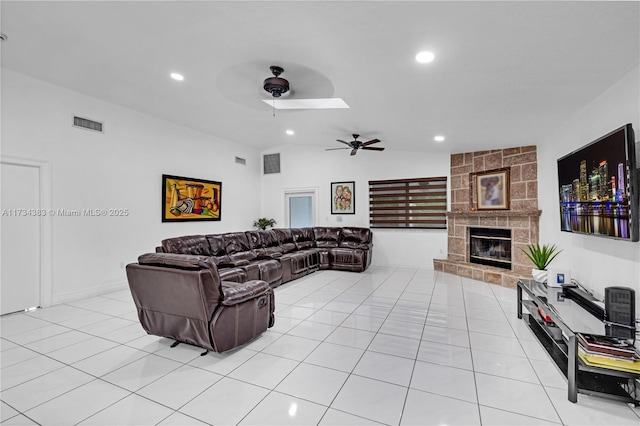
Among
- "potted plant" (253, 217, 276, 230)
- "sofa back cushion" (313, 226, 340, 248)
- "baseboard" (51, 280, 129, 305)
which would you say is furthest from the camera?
"potted plant" (253, 217, 276, 230)

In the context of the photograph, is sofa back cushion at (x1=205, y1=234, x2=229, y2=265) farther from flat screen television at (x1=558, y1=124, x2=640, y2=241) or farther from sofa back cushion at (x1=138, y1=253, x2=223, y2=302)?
flat screen television at (x1=558, y1=124, x2=640, y2=241)

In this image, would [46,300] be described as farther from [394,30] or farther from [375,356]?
[394,30]

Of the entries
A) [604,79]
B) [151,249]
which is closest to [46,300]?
[151,249]

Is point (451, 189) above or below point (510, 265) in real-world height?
above

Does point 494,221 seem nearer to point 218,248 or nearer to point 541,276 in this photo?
point 541,276

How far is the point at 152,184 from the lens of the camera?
539cm

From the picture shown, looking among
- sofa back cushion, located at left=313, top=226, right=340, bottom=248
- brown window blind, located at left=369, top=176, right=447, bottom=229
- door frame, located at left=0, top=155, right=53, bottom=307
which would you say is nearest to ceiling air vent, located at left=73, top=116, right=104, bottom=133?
door frame, located at left=0, top=155, right=53, bottom=307

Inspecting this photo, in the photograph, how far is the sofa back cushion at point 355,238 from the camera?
6821 millimetres

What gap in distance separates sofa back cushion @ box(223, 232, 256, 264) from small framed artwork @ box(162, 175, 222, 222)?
126 cm

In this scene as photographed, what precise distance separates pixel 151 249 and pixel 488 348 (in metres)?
5.38

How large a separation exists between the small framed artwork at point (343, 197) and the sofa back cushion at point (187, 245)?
361cm

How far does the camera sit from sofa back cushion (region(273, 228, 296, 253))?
20.7ft

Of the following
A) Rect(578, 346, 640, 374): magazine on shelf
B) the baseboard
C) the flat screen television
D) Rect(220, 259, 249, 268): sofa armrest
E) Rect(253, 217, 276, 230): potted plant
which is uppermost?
the flat screen television

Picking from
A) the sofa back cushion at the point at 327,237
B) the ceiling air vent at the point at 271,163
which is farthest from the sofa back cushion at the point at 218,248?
the ceiling air vent at the point at 271,163
